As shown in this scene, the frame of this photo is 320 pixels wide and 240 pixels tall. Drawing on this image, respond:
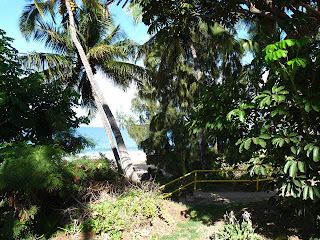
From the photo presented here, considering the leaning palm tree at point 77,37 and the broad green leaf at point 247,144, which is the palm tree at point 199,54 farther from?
the broad green leaf at point 247,144

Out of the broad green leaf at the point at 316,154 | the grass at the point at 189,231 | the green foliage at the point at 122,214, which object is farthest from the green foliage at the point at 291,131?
the green foliage at the point at 122,214

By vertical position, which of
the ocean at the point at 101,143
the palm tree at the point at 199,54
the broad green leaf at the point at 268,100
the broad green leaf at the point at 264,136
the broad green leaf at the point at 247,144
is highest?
the palm tree at the point at 199,54

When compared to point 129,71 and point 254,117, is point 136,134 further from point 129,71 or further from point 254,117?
point 254,117

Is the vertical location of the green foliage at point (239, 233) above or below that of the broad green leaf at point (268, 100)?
below

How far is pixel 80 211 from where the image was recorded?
6148mm

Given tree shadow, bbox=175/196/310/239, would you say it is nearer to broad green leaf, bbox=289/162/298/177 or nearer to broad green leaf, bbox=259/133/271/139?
broad green leaf, bbox=289/162/298/177

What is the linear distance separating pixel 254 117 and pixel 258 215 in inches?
108

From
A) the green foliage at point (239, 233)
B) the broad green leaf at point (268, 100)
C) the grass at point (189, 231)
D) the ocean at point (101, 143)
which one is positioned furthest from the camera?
the ocean at point (101, 143)

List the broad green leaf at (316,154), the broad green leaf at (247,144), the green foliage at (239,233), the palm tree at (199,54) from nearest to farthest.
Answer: the broad green leaf at (316,154) → the broad green leaf at (247,144) → the green foliage at (239,233) → the palm tree at (199,54)

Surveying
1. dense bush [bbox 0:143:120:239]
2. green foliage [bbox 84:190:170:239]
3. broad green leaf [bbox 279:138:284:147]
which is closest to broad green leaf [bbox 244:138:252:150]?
broad green leaf [bbox 279:138:284:147]

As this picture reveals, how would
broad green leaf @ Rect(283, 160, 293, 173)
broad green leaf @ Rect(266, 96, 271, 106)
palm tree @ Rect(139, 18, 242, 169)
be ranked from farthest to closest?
palm tree @ Rect(139, 18, 242, 169)
broad green leaf @ Rect(283, 160, 293, 173)
broad green leaf @ Rect(266, 96, 271, 106)

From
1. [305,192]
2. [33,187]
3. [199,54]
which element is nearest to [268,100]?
[305,192]

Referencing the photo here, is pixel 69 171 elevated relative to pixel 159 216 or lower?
elevated

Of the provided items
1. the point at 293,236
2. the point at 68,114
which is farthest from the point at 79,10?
the point at 293,236
